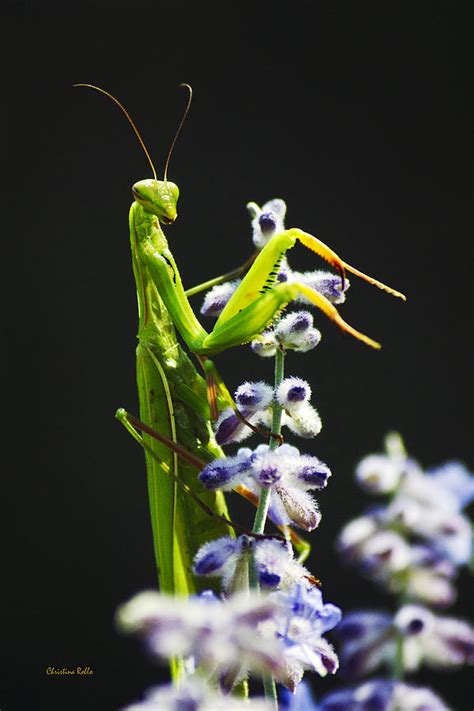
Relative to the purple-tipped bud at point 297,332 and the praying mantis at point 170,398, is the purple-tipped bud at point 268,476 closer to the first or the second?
the purple-tipped bud at point 297,332

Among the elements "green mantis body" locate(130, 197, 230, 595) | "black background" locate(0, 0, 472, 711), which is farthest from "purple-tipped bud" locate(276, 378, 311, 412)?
"black background" locate(0, 0, 472, 711)

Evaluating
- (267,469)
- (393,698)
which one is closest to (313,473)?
(267,469)

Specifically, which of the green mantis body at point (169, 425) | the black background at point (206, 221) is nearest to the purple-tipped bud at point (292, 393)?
the green mantis body at point (169, 425)

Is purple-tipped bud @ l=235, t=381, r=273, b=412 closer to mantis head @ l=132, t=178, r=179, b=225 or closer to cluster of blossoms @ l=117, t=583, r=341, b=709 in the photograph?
cluster of blossoms @ l=117, t=583, r=341, b=709

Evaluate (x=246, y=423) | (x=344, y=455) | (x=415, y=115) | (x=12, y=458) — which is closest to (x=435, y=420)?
(x=344, y=455)

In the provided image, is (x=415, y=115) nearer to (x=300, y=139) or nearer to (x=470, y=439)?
(x=300, y=139)

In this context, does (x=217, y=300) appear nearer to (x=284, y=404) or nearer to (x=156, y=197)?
(x=284, y=404)
